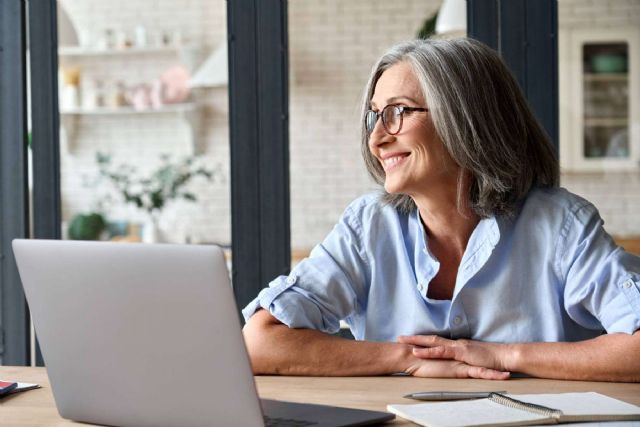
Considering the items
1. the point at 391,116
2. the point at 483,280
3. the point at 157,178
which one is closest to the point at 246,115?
the point at 391,116

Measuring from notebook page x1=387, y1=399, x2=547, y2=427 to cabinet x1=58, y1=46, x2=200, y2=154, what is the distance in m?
6.28

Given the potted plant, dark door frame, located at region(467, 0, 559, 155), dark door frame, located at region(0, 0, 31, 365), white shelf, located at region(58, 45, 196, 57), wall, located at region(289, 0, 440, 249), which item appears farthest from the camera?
white shelf, located at region(58, 45, 196, 57)

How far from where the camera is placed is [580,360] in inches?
67.2

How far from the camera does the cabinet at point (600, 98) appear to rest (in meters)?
6.87

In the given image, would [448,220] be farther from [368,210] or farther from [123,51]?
[123,51]

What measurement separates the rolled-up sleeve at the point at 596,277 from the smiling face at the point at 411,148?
272mm

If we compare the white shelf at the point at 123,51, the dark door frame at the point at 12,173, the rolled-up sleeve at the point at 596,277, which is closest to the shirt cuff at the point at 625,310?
the rolled-up sleeve at the point at 596,277

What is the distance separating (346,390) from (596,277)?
597 millimetres

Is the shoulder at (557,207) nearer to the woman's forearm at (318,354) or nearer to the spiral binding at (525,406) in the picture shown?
the woman's forearm at (318,354)

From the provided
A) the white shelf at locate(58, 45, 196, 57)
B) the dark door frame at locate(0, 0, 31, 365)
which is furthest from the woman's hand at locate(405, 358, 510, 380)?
the white shelf at locate(58, 45, 196, 57)

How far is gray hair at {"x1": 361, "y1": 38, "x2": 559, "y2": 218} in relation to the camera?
1969 mm

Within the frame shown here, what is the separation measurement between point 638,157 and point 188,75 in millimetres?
3444

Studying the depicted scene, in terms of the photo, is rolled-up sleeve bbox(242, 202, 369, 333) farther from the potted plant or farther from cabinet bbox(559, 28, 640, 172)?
the potted plant

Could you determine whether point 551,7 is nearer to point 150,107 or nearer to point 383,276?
point 383,276
